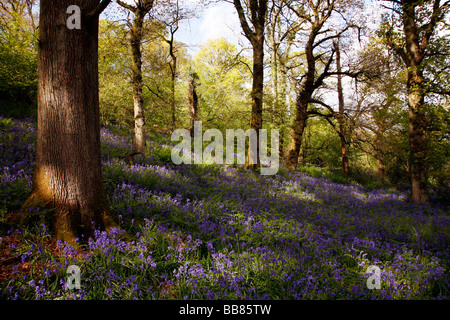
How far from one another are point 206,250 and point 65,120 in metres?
2.66

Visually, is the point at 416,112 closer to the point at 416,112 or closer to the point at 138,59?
the point at 416,112

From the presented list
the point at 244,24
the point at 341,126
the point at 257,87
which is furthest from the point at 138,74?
the point at 341,126

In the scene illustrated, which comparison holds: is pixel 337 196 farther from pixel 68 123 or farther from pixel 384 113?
pixel 68 123

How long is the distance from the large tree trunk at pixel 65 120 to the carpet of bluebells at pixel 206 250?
0.29 meters

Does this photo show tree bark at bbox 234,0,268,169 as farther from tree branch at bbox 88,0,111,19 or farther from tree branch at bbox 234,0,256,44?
tree branch at bbox 88,0,111,19

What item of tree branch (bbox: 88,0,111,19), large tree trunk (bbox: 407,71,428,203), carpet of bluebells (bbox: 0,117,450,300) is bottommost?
carpet of bluebells (bbox: 0,117,450,300)

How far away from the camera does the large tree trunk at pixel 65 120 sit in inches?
116

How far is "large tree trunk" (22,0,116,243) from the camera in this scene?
295 centimetres

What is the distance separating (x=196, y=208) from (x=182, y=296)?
2097 mm

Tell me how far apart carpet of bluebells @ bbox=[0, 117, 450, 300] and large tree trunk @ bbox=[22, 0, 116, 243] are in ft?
0.94

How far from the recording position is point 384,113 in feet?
38.5

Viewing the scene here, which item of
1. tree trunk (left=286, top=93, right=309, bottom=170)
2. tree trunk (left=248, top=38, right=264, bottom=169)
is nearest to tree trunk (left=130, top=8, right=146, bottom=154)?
tree trunk (left=248, top=38, right=264, bottom=169)

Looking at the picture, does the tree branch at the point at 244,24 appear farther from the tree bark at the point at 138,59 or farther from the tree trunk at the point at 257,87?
the tree bark at the point at 138,59
